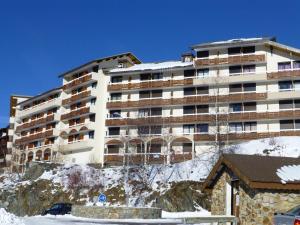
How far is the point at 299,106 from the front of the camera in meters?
60.6

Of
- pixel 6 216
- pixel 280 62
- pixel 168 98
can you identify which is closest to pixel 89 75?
pixel 168 98

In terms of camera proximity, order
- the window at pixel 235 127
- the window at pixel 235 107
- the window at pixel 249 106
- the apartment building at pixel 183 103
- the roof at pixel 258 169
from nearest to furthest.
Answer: the roof at pixel 258 169, the apartment building at pixel 183 103, the window at pixel 235 127, the window at pixel 249 106, the window at pixel 235 107

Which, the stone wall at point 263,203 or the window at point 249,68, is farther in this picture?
the window at point 249,68

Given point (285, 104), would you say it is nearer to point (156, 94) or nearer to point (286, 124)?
point (286, 124)

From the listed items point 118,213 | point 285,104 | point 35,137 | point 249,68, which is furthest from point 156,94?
point 118,213

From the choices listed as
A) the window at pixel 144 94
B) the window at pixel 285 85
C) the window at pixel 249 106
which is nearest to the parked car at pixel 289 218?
the window at pixel 285 85

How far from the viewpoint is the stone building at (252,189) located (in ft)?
71.5

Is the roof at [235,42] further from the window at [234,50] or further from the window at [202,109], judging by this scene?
the window at [202,109]

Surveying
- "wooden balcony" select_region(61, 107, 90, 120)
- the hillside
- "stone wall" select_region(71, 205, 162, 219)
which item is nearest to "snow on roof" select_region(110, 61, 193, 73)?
"wooden balcony" select_region(61, 107, 90, 120)

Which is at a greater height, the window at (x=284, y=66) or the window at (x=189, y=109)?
the window at (x=284, y=66)

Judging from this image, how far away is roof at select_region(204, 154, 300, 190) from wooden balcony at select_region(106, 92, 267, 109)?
37968mm

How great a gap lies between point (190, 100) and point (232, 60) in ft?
25.9

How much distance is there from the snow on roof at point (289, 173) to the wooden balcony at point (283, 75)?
129 feet

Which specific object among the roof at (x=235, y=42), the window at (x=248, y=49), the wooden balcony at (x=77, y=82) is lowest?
the wooden balcony at (x=77, y=82)
